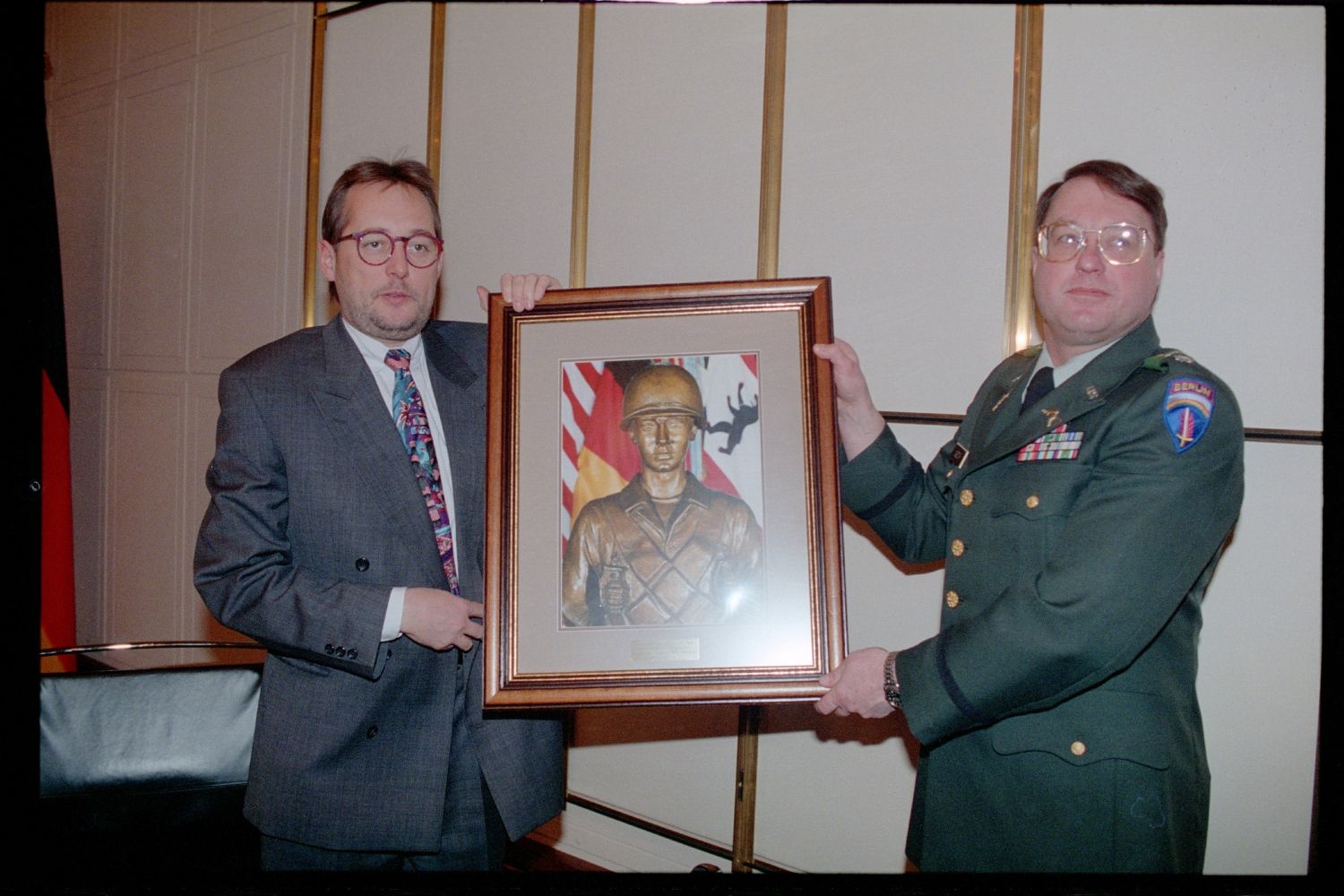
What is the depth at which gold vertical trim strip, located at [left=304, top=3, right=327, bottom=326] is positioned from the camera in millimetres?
3684

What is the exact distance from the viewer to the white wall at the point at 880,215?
201cm

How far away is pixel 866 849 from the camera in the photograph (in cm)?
253

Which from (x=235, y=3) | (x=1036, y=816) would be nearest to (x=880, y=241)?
(x=1036, y=816)

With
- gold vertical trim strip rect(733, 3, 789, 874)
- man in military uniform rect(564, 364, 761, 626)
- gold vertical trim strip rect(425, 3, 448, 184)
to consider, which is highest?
gold vertical trim strip rect(425, 3, 448, 184)

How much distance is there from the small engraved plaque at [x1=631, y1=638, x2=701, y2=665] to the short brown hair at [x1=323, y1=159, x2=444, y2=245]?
962 mm

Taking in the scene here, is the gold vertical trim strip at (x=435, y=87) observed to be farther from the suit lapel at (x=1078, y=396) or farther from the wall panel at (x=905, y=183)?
the suit lapel at (x=1078, y=396)

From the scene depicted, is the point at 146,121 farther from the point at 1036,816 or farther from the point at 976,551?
the point at 1036,816

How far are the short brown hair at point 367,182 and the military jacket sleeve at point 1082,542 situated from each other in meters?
1.28

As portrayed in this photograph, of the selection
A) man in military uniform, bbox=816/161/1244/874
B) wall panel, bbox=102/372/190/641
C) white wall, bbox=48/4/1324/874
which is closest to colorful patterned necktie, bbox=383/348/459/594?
man in military uniform, bbox=816/161/1244/874

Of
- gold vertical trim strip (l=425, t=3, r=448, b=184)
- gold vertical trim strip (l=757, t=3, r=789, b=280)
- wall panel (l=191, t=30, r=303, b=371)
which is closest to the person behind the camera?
gold vertical trim strip (l=757, t=3, r=789, b=280)

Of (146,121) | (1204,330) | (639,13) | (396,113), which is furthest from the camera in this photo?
(146,121)

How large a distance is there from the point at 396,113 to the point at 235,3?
3.99ft

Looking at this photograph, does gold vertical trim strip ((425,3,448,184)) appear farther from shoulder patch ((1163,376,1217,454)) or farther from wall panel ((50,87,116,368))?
shoulder patch ((1163,376,1217,454))

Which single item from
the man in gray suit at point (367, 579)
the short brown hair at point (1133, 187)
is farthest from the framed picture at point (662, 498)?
the short brown hair at point (1133, 187)
